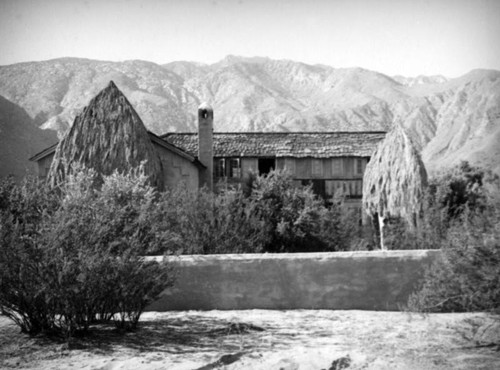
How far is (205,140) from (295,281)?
2017 cm

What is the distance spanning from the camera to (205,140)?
28719 millimetres

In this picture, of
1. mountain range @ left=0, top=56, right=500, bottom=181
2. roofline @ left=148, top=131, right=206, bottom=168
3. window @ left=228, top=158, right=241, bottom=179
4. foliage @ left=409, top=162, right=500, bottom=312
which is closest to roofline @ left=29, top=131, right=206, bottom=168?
roofline @ left=148, top=131, right=206, bottom=168

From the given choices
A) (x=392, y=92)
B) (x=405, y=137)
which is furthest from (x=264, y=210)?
(x=392, y=92)

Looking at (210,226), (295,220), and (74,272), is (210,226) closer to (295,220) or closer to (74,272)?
(295,220)

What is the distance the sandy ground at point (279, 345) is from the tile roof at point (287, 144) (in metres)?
25.1

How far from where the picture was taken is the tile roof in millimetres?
33375

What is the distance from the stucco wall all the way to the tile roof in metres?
23.6

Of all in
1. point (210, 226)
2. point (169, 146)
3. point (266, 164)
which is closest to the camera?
point (210, 226)

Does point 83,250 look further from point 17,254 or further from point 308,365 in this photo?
point 308,365

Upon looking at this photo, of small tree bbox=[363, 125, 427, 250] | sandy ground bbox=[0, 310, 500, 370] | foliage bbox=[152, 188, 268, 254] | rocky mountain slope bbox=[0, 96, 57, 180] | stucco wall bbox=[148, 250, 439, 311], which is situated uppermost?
rocky mountain slope bbox=[0, 96, 57, 180]

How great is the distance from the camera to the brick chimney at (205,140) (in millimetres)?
28656

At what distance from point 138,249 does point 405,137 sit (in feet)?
49.7

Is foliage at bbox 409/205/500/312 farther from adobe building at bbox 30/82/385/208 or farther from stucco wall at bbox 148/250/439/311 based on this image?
adobe building at bbox 30/82/385/208

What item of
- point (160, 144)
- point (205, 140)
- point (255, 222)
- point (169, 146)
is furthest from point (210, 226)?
point (205, 140)
